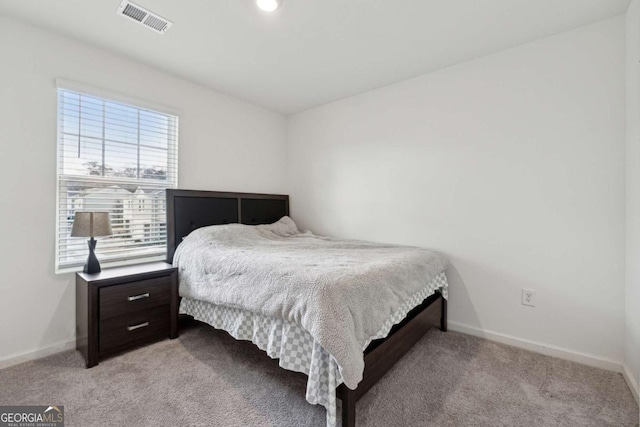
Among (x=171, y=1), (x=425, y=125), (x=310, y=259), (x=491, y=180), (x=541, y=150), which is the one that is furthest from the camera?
(x=425, y=125)

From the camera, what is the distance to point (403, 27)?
79.6 inches

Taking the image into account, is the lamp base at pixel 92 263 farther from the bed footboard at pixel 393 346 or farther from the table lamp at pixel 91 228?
the bed footboard at pixel 393 346

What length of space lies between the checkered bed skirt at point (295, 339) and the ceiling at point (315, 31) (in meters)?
1.87

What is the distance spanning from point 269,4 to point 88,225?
1911 millimetres

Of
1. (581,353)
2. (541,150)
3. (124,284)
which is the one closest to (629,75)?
(541,150)

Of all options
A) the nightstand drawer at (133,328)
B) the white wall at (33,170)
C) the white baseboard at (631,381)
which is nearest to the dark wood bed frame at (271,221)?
the nightstand drawer at (133,328)

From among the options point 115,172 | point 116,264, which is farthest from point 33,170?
point 116,264

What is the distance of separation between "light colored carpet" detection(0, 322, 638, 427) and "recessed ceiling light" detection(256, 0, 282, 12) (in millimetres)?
2316

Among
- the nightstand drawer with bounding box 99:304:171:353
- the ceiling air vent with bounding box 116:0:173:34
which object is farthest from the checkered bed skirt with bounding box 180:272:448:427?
the ceiling air vent with bounding box 116:0:173:34

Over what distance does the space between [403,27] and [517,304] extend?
2259 mm

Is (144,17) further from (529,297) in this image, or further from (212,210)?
(529,297)

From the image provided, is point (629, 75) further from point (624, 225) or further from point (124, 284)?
point (124, 284)

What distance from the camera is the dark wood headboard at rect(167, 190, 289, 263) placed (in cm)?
270

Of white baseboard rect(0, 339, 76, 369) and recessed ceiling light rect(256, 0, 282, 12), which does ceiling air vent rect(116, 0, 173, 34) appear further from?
white baseboard rect(0, 339, 76, 369)
